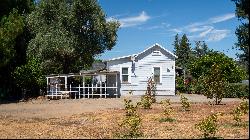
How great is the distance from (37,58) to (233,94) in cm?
A: 1814

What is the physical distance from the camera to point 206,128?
540 inches

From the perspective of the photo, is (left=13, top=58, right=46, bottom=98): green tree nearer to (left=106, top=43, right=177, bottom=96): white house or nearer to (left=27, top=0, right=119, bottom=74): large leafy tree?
(left=27, top=0, right=119, bottom=74): large leafy tree

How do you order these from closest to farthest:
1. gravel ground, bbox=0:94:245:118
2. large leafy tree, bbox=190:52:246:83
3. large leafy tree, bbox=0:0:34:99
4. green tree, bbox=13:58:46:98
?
gravel ground, bbox=0:94:245:118, large leafy tree, bbox=0:0:34:99, green tree, bbox=13:58:46:98, large leafy tree, bbox=190:52:246:83

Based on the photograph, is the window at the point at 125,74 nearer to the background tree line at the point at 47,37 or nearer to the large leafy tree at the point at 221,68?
the background tree line at the point at 47,37

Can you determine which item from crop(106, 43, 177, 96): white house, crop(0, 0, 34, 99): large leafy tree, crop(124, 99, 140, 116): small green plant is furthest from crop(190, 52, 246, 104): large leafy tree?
crop(124, 99, 140, 116): small green plant

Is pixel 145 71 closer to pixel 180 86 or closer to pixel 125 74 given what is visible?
pixel 125 74

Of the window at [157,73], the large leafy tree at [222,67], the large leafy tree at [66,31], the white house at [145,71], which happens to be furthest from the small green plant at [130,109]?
the large leafy tree at [222,67]

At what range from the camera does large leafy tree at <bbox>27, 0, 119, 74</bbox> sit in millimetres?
40344

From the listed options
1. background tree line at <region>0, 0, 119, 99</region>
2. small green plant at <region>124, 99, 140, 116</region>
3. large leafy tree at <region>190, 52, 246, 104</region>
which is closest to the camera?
small green plant at <region>124, 99, 140, 116</region>

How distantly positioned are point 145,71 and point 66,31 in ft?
27.0

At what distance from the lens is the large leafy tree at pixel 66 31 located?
4034 centimetres

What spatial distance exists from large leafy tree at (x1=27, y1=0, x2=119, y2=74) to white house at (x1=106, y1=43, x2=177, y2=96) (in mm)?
3779

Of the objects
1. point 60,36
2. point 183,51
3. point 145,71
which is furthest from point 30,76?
point 183,51

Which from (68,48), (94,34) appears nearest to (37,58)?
(68,48)
